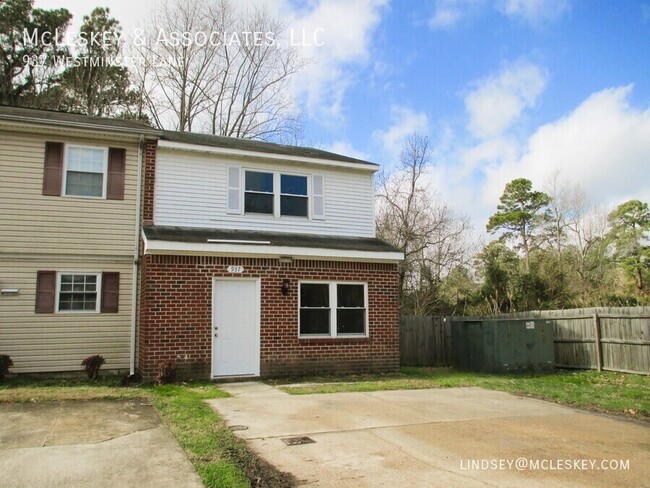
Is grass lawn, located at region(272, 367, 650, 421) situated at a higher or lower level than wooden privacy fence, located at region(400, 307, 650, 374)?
lower

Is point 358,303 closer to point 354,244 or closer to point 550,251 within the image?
point 354,244

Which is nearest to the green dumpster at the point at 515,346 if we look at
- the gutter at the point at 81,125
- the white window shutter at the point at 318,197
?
the white window shutter at the point at 318,197

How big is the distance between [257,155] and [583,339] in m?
10.1

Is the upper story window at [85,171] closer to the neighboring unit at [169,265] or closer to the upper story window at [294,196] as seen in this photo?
the neighboring unit at [169,265]

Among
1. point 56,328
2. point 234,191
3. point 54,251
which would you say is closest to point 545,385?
point 234,191

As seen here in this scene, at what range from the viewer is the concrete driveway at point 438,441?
4.90 meters

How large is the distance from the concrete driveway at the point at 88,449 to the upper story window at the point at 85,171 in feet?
18.8

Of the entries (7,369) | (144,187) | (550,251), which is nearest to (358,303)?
(144,187)

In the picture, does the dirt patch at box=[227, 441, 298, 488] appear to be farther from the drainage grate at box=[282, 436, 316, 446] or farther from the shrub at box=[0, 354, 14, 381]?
the shrub at box=[0, 354, 14, 381]

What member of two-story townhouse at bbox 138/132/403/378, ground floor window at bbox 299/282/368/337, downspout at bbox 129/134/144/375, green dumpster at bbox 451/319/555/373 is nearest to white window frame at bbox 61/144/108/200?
downspout at bbox 129/134/144/375

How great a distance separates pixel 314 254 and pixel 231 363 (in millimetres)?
3111

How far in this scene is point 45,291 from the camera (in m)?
11.6

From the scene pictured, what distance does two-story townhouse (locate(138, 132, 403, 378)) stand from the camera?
11.1 metres

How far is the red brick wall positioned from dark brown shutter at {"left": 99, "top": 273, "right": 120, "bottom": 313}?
0.92 m
